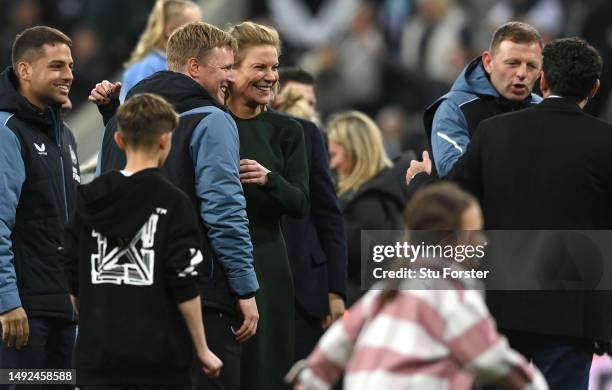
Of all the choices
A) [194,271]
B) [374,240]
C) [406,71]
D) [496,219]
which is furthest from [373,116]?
[194,271]

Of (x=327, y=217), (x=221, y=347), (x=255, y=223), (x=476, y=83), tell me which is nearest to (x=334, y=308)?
(x=327, y=217)

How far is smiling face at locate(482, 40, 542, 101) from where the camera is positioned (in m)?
6.87

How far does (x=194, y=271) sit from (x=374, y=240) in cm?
341

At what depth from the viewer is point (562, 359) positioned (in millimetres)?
6180

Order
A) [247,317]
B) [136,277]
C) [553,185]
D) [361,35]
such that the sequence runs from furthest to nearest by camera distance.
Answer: [361,35]
[553,185]
[247,317]
[136,277]

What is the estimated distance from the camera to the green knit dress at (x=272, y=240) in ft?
21.2

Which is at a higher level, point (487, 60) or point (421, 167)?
point (487, 60)

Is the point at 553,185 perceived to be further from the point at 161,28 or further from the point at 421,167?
the point at 161,28

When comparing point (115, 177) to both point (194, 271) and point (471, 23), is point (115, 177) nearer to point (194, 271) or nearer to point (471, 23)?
point (194, 271)

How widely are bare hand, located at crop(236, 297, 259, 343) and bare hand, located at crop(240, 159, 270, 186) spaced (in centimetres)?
55

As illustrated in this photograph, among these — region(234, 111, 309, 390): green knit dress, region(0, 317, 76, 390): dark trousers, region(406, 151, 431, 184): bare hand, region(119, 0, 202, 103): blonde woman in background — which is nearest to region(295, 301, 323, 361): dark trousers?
region(234, 111, 309, 390): green knit dress

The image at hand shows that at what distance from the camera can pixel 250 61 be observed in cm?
667

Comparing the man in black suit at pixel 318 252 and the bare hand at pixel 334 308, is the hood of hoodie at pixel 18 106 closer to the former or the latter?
the man in black suit at pixel 318 252

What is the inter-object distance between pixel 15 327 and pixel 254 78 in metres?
1.58
